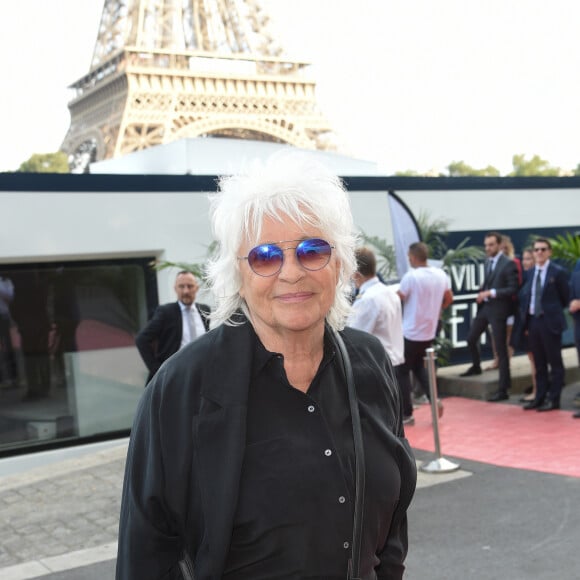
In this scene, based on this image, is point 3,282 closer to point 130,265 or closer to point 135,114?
point 130,265

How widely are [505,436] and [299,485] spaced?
7.05 meters

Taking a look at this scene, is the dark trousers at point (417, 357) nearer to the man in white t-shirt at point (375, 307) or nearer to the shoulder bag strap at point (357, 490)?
the man in white t-shirt at point (375, 307)

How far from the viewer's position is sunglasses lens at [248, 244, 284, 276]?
232cm

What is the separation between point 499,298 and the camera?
10734 millimetres

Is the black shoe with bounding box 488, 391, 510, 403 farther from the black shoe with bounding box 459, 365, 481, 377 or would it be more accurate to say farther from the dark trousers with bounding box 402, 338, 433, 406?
the dark trousers with bounding box 402, 338, 433, 406

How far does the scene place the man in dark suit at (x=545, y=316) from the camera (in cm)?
962

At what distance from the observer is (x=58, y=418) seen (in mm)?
10398

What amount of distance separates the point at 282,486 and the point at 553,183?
556 inches

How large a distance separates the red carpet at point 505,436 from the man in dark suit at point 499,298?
418 mm

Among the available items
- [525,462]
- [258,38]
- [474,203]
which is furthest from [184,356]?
[258,38]

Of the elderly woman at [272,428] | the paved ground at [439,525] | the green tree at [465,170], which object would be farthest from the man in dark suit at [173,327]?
the green tree at [465,170]

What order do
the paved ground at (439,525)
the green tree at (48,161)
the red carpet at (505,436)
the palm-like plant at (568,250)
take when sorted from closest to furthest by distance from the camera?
1. the paved ground at (439,525)
2. the red carpet at (505,436)
3. the palm-like plant at (568,250)
4. the green tree at (48,161)

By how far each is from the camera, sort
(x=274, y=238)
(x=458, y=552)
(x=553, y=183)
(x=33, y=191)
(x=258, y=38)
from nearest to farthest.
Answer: (x=274, y=238)
(x=458, y=552)
(x=33, y=191)
(x=553, y=183)
(x=258, y=38)

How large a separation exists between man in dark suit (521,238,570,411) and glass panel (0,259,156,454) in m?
4.67
